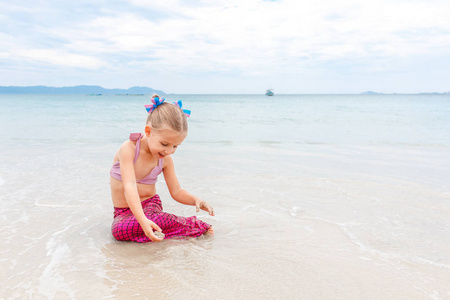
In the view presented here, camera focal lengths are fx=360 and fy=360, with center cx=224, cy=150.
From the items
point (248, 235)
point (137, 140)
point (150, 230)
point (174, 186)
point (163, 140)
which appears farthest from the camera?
point (174, 186)

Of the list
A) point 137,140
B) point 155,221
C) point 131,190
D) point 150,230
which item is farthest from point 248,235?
point 137,140

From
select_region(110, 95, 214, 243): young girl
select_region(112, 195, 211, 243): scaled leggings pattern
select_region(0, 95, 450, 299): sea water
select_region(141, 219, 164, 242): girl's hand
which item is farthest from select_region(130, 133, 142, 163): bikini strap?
select_region(0, 95, 450, 299): sea water

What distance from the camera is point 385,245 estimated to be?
9.11ft

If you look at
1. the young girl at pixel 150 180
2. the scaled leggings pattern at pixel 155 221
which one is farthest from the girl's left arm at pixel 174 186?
the scaled leggings pattern at pixel 155 221

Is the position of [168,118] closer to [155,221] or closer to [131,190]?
[131,190]

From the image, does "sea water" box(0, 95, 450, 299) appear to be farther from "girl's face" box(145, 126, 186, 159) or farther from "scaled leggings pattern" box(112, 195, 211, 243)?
"girl's face" box(145, 126, 186, 159)

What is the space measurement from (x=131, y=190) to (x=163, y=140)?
435 millimetres

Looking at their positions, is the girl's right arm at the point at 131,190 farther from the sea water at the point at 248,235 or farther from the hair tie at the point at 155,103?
the hair tie at the point at 155,103

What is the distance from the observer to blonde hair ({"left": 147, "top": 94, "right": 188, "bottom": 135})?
251cm

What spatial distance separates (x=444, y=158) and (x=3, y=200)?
23.0 feet

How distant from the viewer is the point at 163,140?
259cm

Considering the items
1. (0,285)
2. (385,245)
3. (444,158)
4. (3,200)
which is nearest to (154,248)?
(0,285)

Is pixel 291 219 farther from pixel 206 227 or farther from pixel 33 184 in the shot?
pixel 33 184

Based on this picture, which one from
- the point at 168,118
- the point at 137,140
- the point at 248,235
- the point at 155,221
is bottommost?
the point at 248,235
